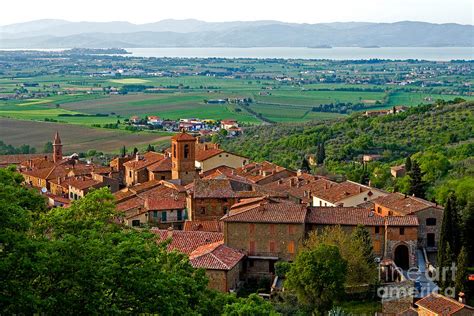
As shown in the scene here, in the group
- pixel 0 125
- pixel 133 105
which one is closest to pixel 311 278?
pixel 0 125

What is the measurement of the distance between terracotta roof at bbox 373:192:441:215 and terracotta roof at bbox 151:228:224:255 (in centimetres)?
842

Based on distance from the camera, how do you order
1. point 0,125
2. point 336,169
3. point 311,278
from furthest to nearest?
point 0,125 < point 336,169 < point 311,278

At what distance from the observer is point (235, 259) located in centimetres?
3291

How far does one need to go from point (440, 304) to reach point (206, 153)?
102ft

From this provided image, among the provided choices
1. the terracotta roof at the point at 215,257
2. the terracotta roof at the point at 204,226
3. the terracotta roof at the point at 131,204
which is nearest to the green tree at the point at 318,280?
the terracotta roof at the point at 215,257

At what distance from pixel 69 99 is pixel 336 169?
96745mm

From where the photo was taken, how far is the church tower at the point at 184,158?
50.0 metres

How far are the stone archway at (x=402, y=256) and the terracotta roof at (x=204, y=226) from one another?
8138 mm

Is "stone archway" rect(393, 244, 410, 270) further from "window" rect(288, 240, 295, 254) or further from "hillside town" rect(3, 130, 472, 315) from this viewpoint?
"window" rect(288, 240, 295, 254)

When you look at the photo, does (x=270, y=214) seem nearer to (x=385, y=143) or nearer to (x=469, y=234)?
(x=469, y=234)

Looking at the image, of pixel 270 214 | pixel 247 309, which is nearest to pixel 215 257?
pixel 270 214

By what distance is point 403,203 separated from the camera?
38969 millimetres

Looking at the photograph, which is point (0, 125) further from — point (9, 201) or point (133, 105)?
point (9, 201)

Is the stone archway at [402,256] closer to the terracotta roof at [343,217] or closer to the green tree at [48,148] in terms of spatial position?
the terracotta roof at [343,217]
